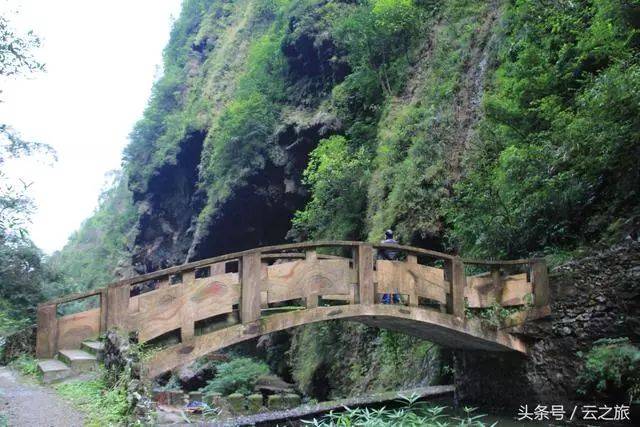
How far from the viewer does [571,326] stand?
27.0 feet

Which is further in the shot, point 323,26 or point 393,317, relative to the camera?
point 323,26

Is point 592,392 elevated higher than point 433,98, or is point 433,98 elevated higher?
point 433,98

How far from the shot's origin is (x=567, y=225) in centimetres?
915

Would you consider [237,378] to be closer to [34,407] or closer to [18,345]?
[18,345]

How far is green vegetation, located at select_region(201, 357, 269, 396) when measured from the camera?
17.7 m

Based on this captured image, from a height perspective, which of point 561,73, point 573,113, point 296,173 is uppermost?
point 296,173

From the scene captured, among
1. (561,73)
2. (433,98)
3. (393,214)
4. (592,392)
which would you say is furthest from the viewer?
(433,98)

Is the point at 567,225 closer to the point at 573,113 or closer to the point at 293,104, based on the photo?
the point at 573,113

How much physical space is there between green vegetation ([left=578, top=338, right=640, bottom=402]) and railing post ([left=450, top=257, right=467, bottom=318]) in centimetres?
182

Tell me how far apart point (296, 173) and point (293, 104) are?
3300 millimetres

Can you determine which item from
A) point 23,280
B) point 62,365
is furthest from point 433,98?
point 23,280

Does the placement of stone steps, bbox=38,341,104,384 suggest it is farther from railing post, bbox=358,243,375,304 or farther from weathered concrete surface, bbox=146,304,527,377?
railing post, bbox=358,243,375,304

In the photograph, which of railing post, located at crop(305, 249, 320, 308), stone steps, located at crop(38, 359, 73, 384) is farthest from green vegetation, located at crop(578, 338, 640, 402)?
stone steps, located at crop(38, 359, 73, 384)

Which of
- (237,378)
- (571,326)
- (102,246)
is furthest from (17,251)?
(102,246)
